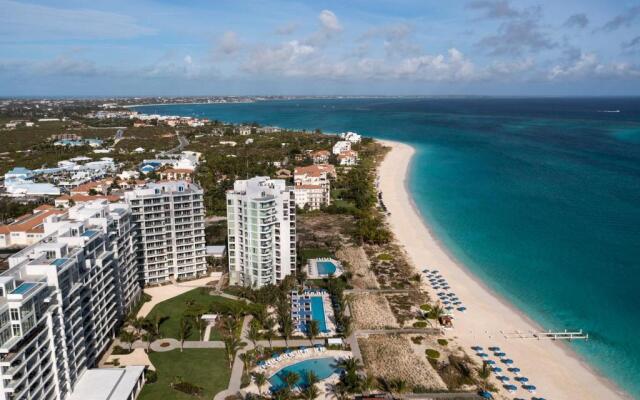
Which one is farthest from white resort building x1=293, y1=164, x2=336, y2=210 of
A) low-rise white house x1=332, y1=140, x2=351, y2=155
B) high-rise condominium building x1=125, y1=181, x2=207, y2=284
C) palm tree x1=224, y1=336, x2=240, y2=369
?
low-rise white house x1=332, y1=140, x2=351, y2=155

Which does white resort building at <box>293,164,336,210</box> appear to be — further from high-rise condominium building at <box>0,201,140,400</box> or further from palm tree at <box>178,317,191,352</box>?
palm tree at <box>178,317,191,352</box>

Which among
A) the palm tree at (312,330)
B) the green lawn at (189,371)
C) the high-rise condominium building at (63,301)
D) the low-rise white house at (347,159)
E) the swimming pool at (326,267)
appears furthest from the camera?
the low-rise white house at (347,159)

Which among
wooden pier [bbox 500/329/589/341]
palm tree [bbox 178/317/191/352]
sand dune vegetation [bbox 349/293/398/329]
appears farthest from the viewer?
sand dune vegetation [bbox 349/293/398/329]

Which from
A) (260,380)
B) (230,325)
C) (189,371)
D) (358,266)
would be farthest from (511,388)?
(358,266)

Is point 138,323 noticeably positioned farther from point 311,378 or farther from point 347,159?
point 347,159

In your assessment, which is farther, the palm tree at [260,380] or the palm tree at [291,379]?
the palm tree at [260,380]

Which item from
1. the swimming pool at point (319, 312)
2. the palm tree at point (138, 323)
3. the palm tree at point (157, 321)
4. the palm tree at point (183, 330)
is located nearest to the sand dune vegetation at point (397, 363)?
the swimming pool at point (319, 312)

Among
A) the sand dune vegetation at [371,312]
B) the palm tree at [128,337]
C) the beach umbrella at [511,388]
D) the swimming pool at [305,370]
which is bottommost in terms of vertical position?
the beach umbrella at [511,388]

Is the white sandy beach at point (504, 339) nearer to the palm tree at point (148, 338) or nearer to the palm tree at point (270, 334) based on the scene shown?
the palm tree at point (270, 334)
